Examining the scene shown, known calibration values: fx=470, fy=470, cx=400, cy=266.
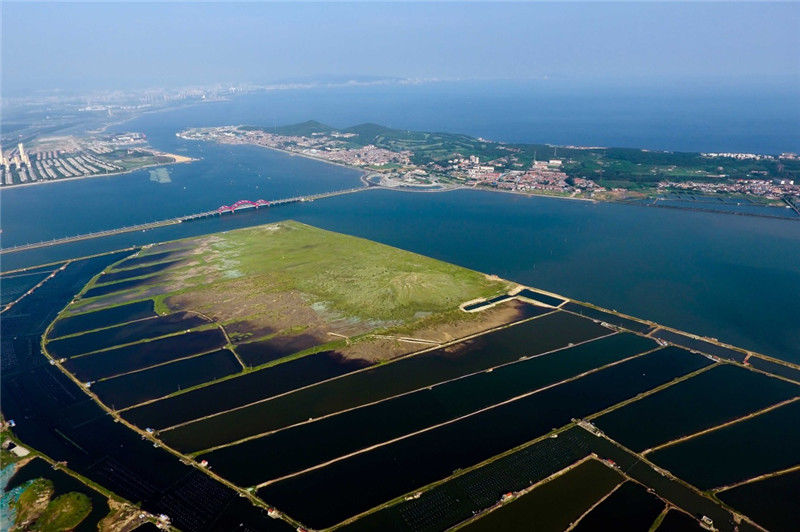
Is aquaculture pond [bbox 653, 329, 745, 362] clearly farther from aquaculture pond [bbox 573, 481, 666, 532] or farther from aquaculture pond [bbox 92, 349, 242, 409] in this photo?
aquaculture pond [bbox 92, 349, 242, 409]

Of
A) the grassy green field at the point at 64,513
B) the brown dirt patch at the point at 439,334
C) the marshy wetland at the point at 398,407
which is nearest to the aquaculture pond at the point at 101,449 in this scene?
the marshy wetland at the point at 398,407

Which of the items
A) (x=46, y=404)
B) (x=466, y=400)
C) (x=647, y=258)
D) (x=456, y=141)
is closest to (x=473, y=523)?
(x=466, y=400)

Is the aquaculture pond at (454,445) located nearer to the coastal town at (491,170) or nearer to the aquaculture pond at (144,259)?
the aquaculture pond at (144,259)

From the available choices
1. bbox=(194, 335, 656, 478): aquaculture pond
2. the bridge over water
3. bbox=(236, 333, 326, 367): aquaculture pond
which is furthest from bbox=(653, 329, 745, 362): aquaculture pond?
the bridge over water

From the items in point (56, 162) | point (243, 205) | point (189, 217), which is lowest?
point (189, 217)

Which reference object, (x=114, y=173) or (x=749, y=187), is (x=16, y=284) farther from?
(x=749, y=187)

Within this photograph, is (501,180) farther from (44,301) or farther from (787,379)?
(44,301)

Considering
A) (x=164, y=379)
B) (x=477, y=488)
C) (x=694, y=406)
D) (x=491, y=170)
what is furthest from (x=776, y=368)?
(x=491, y=170)

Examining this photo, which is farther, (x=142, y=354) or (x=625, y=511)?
(x=142, y=354)
